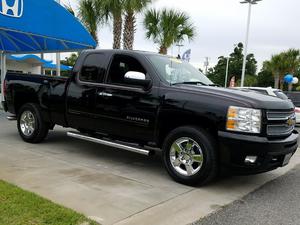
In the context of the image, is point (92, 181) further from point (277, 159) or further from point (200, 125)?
point (277, 159)

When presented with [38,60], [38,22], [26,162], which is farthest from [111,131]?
[38,60]

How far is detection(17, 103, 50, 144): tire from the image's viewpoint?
7.56 metres

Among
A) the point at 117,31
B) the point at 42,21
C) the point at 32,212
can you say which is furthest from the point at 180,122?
the point at 117,31

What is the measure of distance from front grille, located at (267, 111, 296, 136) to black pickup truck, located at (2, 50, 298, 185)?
0.01 meters

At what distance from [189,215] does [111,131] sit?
247 centimetres

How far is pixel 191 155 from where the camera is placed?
5.35m

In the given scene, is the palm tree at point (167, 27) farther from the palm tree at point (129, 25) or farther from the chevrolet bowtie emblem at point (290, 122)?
the chevrolet bowtie emblem at point (290, 122)

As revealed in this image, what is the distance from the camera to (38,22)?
30.5ft

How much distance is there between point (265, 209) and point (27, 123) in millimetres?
5371

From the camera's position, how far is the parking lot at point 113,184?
4.26m

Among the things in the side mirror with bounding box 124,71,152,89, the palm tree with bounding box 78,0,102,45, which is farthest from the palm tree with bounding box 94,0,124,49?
the side mirror with bounding box 124,71,152,89

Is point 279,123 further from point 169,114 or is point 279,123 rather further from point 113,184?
point 113,184

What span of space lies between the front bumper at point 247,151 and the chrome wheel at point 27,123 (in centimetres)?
442

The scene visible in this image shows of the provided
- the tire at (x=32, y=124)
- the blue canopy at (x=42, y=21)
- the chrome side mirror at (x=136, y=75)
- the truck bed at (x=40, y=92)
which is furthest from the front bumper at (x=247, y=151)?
the blue canopy at (x=42, y=21)
